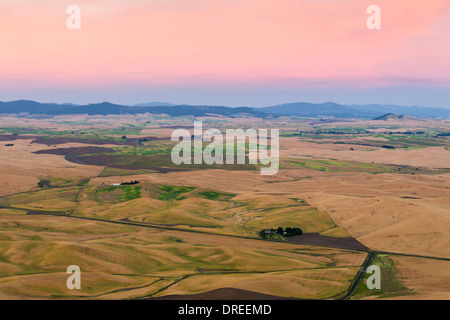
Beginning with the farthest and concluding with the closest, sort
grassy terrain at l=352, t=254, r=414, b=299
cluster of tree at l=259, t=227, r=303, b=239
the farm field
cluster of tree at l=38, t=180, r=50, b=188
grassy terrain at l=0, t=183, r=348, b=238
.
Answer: cluster of tree at l=38, t=180, r=50, b=188 < grassy terrain at l=0, t=183, r=348, b=238 < cluster of tree at l=259, t=227, r=303, b=239 < the farm field < grassy terrain at l=352, t=254, r=414, b=299

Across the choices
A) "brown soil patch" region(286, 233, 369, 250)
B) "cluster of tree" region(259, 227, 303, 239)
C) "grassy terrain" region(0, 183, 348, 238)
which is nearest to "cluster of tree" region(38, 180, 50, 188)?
"grassy terrain" region(0, 183, 348, 238)

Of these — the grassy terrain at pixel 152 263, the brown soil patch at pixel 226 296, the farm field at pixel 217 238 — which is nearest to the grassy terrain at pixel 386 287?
the farm field at pixel 217 238

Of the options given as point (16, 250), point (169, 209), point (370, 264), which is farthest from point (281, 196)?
point (16, 250)

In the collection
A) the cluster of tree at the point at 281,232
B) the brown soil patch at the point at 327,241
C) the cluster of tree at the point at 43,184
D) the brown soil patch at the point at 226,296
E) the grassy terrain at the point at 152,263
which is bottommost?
the brown soil patch at the point at 327,241

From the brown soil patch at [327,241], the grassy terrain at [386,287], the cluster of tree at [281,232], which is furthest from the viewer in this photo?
the cluster of tree at [281,232]

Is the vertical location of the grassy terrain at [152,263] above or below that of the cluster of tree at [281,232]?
above

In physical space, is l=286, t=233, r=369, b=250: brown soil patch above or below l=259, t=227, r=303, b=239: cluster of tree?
below

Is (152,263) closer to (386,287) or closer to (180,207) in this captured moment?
(386,287)

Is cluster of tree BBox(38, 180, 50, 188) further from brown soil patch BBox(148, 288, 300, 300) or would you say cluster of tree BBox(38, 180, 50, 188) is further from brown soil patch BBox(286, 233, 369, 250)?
brown soil patch BBox(148, 288, 300, 300)

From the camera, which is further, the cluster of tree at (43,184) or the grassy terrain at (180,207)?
the cluster of tree at (43,184)

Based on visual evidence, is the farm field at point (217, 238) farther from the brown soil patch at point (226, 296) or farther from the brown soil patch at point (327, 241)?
the brown soil patch at point (226, 296)

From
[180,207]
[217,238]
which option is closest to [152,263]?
[217,238]

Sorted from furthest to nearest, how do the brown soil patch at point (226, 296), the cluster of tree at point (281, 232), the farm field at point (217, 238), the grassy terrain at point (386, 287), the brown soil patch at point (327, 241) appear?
the cluster of tree at point (281, 232), the brown soil patch at point (327, 241), the farm field at point (217, 238), the grassy terrain at point (386, 287), the brown soil patch at point (226, 296)
